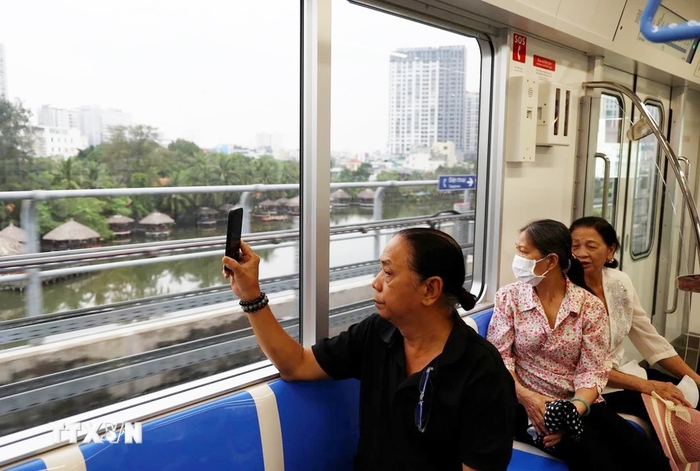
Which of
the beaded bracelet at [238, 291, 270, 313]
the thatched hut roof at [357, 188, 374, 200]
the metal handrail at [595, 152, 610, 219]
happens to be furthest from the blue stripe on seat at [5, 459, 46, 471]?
the metal handrail at [595, 152, 610, 219]

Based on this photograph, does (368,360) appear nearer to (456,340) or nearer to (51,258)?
(456,340)

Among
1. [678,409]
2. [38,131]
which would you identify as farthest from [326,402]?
[38,131]

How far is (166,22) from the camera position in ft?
9.53

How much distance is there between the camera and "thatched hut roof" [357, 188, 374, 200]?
180 inches

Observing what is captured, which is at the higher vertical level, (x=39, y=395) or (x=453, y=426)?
(x=453, y=426)

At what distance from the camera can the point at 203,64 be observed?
126 inches

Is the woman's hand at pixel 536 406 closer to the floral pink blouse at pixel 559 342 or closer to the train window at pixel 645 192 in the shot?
the floral pink blouse at pixel 559 342

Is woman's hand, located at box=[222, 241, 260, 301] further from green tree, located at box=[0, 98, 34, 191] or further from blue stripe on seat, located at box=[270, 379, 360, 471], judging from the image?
green tree, located at box=[0, 98, 34, 191]

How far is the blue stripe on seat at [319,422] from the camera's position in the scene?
179cm

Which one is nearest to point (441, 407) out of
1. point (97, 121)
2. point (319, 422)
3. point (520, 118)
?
point (319, 422)

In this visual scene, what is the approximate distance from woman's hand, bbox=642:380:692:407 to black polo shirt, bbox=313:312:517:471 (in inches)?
52.1

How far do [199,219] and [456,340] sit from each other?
299 centimetres

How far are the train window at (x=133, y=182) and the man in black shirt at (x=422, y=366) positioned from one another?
2.14 ft

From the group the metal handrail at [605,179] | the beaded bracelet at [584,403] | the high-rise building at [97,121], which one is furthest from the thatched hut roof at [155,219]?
the metal handrail at [605,179]
